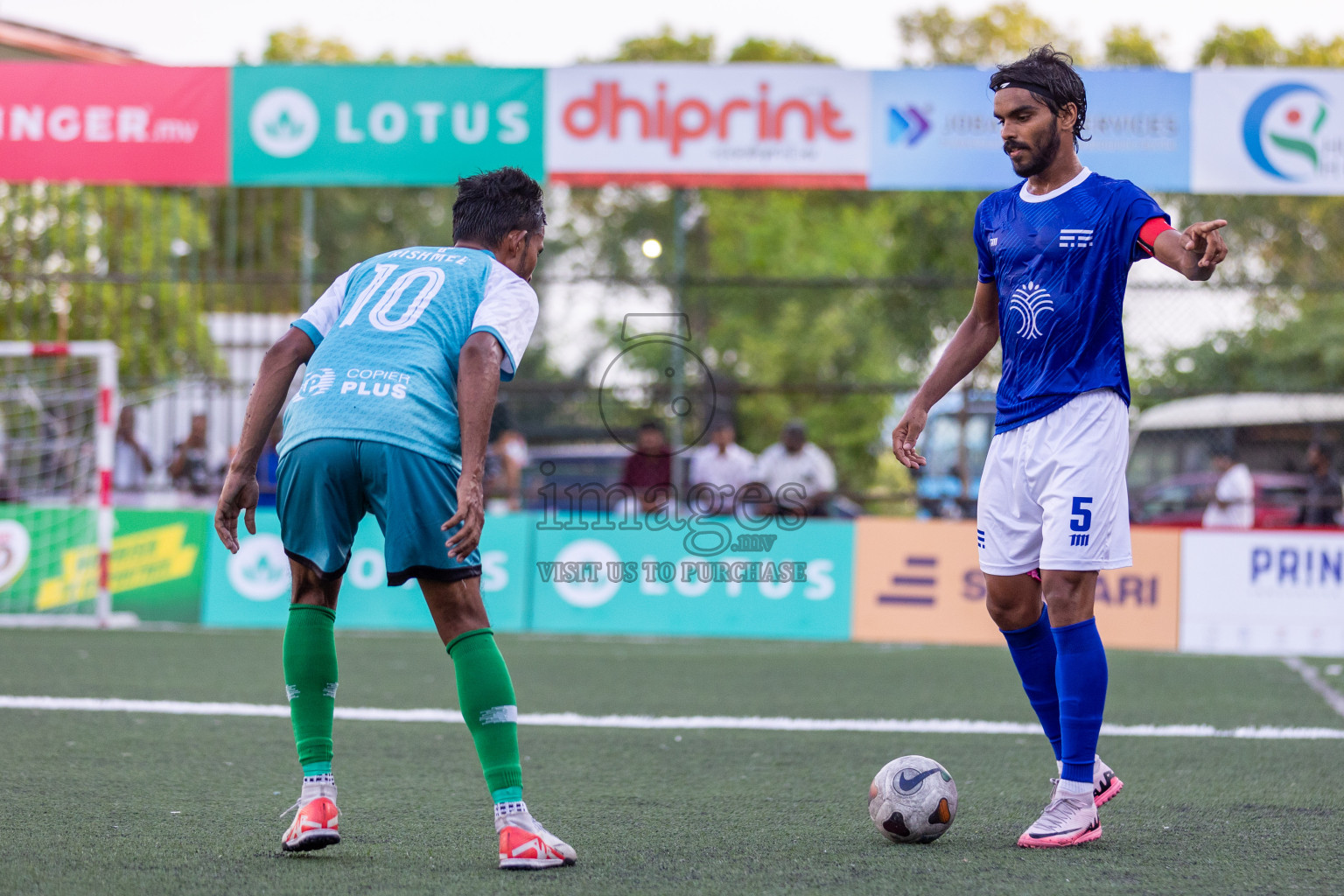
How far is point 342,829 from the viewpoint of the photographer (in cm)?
382

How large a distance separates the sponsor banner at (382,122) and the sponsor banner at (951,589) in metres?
4.06

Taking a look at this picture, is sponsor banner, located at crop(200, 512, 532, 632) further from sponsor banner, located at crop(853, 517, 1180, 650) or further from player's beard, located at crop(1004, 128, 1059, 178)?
player's beard, located at crop(1004, 128, 1059, 178)

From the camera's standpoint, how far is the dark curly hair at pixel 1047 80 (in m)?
3.83

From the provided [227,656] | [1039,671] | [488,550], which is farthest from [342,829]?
[488,550]

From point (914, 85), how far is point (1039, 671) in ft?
24.5

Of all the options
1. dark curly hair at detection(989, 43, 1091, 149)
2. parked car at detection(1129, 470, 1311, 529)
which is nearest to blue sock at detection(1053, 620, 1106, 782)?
dark curly hair at detection(989, 43, 1091, 149)

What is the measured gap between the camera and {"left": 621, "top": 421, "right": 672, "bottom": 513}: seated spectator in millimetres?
11195

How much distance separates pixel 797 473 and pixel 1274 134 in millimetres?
4575

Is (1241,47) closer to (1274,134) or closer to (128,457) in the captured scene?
(1274,134)

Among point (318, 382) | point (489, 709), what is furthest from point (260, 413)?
point (489, 709)

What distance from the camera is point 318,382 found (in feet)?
11.5

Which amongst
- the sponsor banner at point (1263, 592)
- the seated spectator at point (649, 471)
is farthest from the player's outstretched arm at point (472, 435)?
the sponsor banner at point (1263, 592)

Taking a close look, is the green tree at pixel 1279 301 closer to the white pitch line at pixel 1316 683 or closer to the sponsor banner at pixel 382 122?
the white pitch line at pixel 1316 683

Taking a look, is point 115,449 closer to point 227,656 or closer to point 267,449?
point 267,449
